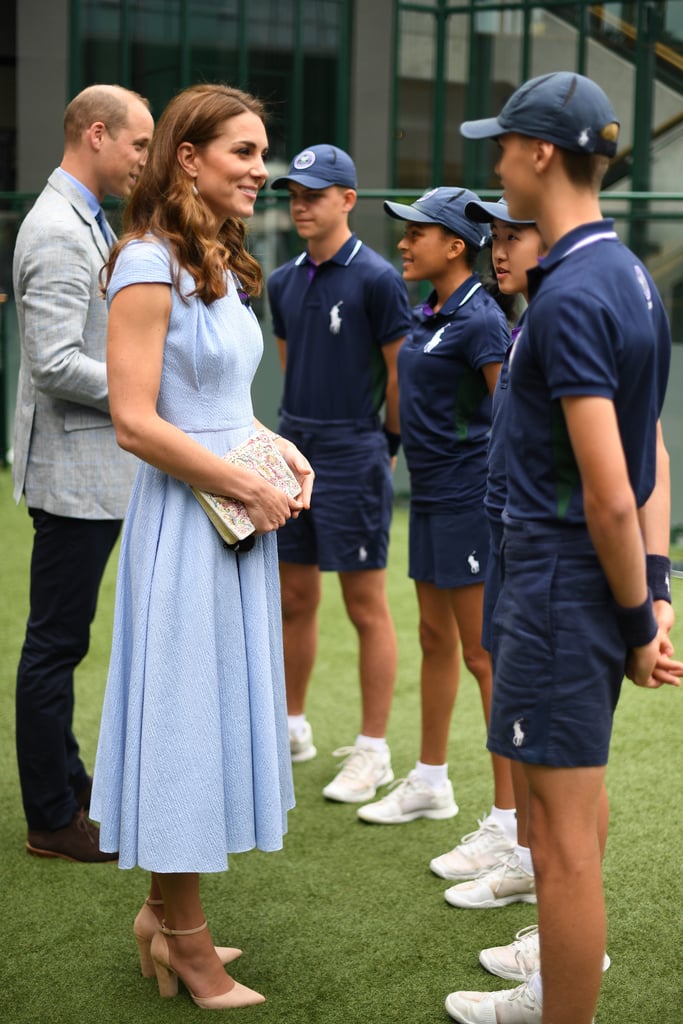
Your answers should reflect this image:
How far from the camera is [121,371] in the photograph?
2.57 meters

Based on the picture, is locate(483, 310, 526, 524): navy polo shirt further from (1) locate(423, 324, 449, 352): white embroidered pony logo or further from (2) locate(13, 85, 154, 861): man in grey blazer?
(2) locate(13, 85, 154, 861): man in grey blazer

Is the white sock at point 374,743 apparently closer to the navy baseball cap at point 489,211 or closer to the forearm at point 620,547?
the navy baseball cap at point 489,211

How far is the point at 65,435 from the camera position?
3.57 metres

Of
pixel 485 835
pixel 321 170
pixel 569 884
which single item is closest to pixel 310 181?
pixel 321 170

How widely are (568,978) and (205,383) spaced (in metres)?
1.41

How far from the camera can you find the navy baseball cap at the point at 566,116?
2088 mm

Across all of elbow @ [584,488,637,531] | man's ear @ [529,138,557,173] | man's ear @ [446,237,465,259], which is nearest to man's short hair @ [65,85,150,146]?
man's ear @ [446,237,465,259]

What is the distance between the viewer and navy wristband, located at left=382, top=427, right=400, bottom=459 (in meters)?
4.42

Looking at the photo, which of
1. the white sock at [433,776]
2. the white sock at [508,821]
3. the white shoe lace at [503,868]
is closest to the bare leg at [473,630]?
the white sock at [508,821]

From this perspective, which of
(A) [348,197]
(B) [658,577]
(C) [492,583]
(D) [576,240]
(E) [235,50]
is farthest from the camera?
(E) [235,50]

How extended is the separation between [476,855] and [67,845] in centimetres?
121

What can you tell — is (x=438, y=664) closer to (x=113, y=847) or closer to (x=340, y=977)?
(x=340, y=977)

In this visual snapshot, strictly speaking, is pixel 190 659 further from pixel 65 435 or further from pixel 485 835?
pixel 485 835

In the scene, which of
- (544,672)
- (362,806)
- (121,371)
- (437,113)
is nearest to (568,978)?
(544,672)
